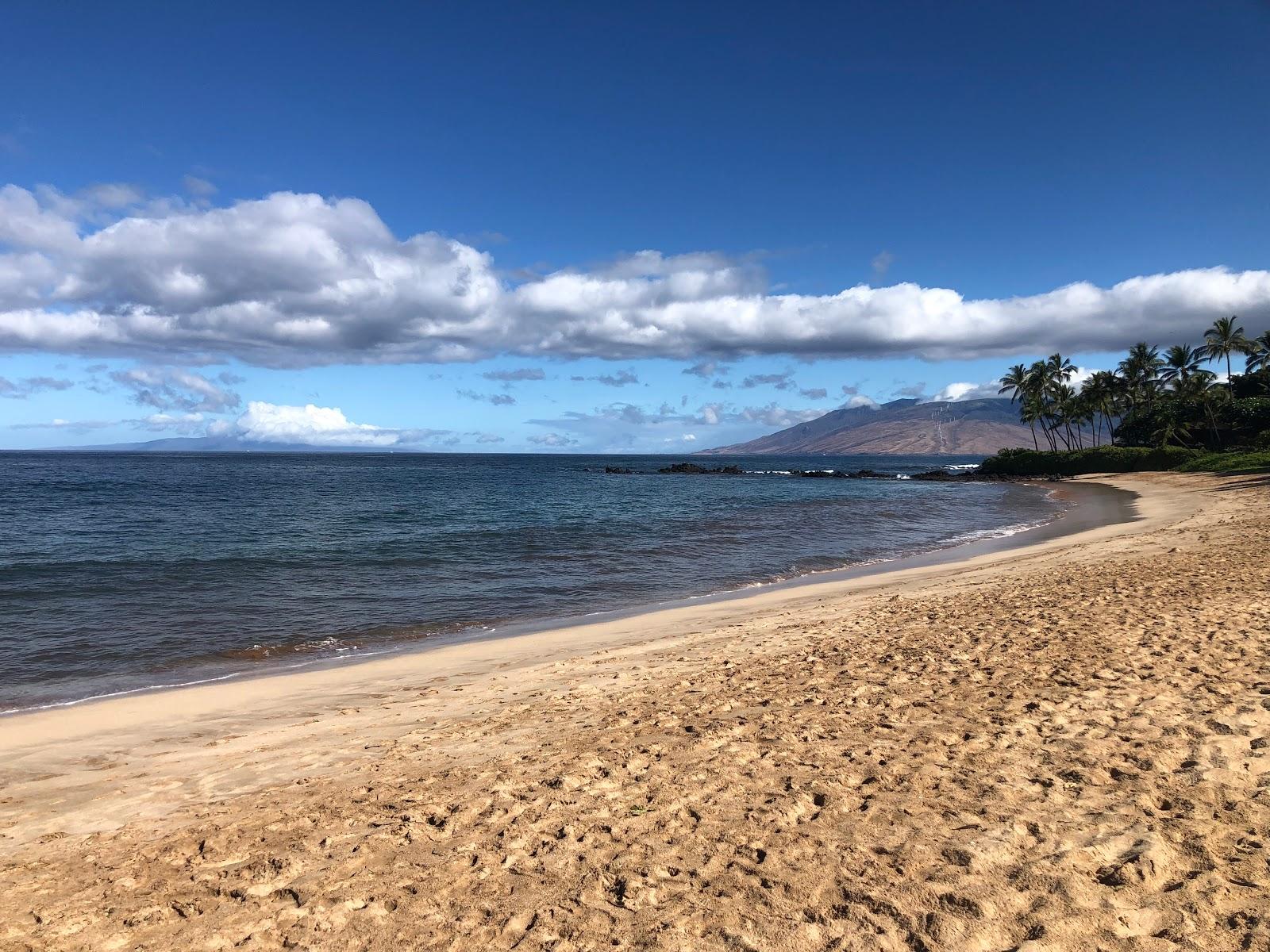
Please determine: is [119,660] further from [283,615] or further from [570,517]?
[570,517]

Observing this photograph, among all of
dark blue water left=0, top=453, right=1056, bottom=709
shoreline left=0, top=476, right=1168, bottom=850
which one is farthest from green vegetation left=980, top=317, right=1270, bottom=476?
shoreline left=0, top=476, right=1168, bottom=850

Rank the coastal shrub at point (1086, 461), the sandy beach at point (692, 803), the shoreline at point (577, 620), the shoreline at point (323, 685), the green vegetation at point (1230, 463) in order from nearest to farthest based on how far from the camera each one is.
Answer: the sandy beach at point (692, 803)
the shoreline at point (323, 685)
the shoreline at point (577, 620)
the green vegetation at point (1230, 463)
the coastal shrub at point (1086, 461)

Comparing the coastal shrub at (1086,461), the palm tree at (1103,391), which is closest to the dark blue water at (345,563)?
the coastal shrub at (1086,461)

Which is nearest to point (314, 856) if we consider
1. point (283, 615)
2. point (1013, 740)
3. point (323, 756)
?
point (323, 756)

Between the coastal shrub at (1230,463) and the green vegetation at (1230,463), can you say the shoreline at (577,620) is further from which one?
the coastal shrub at (1230,463)

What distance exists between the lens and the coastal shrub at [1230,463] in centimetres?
5616

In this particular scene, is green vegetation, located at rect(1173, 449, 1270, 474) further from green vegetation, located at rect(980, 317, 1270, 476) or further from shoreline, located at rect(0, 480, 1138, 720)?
shoreline, located at rect(0, 480, 1138, 720)

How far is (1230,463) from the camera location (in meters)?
60.1

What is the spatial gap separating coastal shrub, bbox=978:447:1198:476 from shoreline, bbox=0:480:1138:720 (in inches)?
1850

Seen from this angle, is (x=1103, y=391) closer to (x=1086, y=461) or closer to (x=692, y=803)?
(x=1086, y=461)

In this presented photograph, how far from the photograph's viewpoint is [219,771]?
7.79 meters

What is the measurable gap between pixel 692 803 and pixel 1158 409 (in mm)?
101589

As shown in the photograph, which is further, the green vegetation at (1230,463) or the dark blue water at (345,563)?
the green vegetation at (1230,463)

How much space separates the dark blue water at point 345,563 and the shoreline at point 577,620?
0.82ft
